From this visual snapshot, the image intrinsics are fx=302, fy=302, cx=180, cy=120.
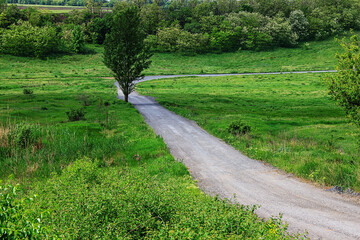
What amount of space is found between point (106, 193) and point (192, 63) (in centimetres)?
9498

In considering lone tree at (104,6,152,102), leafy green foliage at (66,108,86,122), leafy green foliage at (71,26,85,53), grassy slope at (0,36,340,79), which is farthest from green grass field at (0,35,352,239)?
leafy green foliage at (71,26,85,53)

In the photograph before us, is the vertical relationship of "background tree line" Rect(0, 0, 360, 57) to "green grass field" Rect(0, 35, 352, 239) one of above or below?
above

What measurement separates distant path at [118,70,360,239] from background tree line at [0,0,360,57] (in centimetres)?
8659

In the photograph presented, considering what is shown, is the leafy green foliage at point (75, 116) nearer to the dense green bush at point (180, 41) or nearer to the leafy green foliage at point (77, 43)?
the leafy green foliage at point (77, 43)

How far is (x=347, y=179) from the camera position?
46.6 feet

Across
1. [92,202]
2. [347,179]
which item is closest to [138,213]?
[92,202]

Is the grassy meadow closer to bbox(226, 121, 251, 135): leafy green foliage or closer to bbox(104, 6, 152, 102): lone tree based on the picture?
bbox(104, 6, 152, 102): lone tree

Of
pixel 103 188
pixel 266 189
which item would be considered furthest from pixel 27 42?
pixel 266 189

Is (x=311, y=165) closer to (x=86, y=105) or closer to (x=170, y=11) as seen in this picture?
(x=86, y=105)

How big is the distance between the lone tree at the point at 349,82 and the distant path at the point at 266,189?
557 centimetres

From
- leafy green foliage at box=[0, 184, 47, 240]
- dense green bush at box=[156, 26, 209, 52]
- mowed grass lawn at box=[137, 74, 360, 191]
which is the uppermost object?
dense green bush at box=[156, 26, 209, 52]

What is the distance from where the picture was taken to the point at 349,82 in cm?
1672

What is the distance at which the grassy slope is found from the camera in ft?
253

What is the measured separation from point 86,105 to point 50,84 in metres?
26.4
